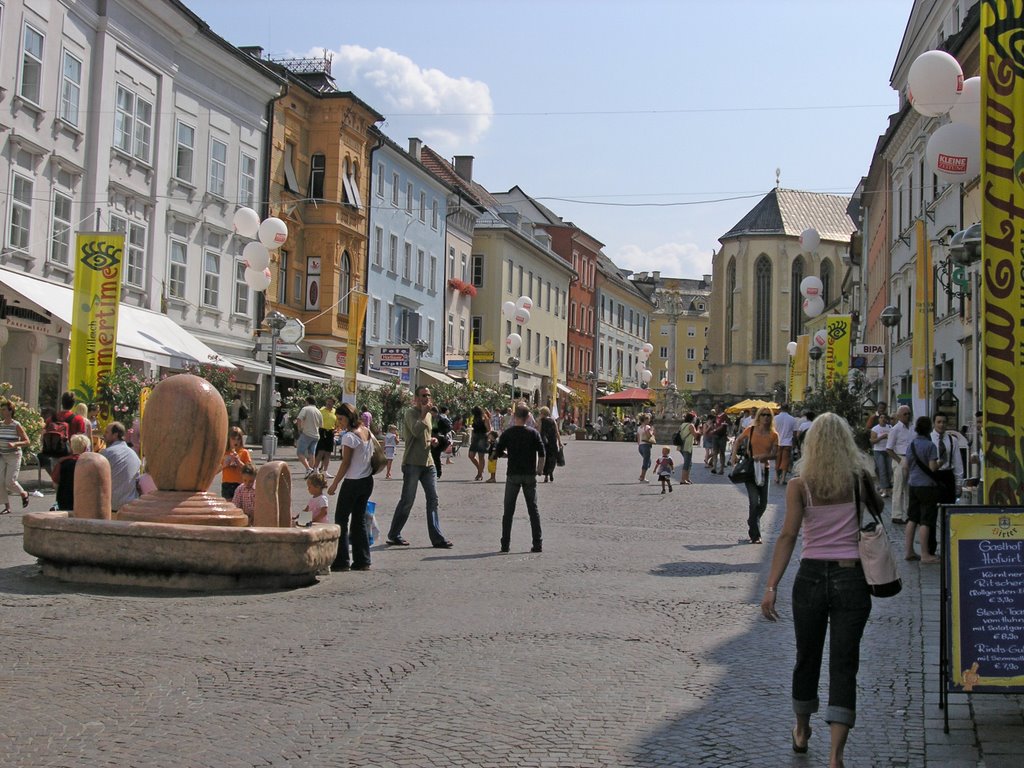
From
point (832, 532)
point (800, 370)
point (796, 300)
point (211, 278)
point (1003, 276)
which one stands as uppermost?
point (796, 300)

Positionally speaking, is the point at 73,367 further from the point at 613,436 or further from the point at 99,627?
the point at 613,436

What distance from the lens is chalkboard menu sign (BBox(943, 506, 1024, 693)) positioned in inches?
250

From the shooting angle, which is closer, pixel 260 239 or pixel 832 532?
pixel 832 532

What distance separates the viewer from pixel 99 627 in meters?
8.95

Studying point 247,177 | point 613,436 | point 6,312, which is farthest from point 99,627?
point 613,436

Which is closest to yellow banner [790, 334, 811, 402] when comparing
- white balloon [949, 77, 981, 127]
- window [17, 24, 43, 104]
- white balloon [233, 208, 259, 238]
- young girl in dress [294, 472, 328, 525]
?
white balloon [233, 208, 259, 238]

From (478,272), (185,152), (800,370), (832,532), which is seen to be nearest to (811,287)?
(800,370)

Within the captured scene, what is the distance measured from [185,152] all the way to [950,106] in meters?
26.5

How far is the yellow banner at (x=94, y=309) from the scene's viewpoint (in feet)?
71.7

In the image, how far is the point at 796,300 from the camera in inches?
4063

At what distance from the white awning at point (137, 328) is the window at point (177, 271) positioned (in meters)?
1.11

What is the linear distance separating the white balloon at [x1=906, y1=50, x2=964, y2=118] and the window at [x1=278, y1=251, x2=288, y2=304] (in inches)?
1254

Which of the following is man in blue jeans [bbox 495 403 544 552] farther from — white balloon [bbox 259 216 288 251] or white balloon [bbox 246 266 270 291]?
white balloon [bbox 246 266 270 291]

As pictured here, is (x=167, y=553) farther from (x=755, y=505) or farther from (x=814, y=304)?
(x=814, y=304)
